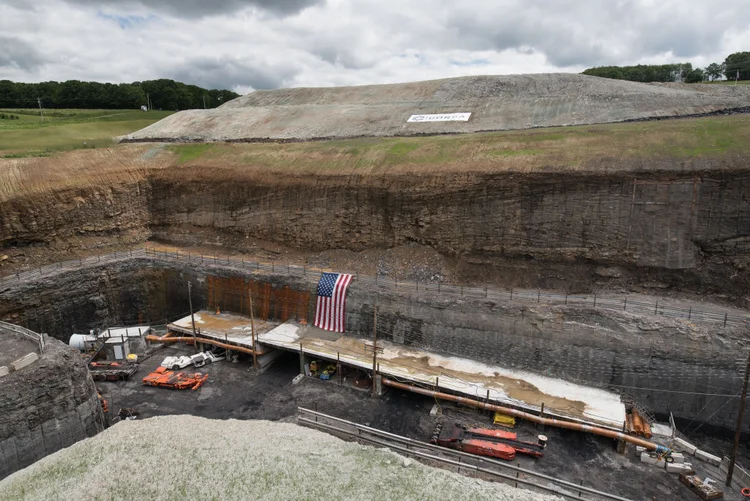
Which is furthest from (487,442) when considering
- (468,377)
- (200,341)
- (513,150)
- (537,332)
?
(513,150)

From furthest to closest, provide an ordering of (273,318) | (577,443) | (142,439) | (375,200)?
(375,200) → (273,318) → (577,443) → (142,439)

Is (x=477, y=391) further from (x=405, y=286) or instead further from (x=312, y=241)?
(x=312, y=241)

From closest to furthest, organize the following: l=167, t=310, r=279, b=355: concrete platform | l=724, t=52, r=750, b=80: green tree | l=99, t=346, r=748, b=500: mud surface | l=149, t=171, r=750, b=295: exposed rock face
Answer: l=99, t=346, r=748, b=500: mud surface → l=149, t=171, r=750, b=295: exposed rock face → l=167, t=310, r=279, b=355: concrete platform → l=724, t=52, r=750, b=80: green tree

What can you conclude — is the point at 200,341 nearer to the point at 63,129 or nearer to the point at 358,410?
the point at 358,410

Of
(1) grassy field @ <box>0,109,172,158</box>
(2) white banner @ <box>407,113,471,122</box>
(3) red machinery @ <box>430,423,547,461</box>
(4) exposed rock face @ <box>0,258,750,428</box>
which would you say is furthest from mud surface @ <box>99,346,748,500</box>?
(2) white banner @ <box>407,113,471,122</box>

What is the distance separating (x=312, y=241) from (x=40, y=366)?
18807 mm

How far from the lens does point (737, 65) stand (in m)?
58.6

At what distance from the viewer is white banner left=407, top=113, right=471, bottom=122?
4462cm

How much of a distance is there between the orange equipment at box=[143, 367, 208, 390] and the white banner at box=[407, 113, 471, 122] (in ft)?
103

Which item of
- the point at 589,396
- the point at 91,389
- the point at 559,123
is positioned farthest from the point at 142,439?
the point at 559,123

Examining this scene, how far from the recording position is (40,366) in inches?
786

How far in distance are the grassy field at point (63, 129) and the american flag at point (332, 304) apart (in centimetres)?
2840

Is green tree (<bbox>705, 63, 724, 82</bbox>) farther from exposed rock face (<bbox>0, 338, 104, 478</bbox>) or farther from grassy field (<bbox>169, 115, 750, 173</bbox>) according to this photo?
exposed rock face (<bbox>0, 338, 104, 478</bbox>)

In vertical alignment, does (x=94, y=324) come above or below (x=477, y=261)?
below
